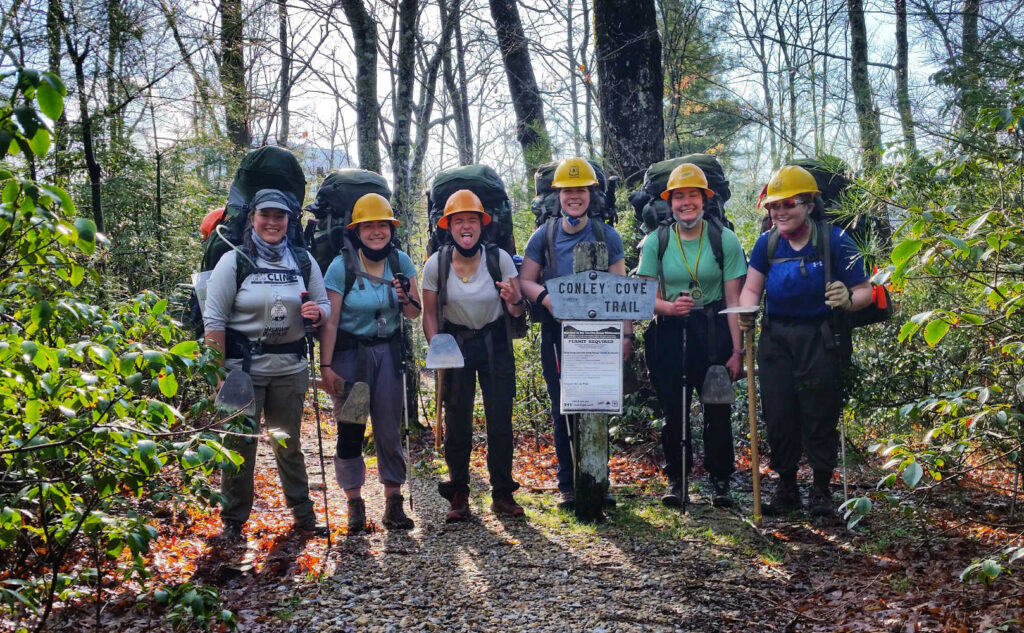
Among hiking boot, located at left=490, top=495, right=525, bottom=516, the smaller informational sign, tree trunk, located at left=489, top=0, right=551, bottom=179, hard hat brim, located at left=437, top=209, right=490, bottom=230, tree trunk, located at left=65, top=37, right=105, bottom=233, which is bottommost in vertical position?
hiking boot, located at left=490, top=495, right=525, bottom=516

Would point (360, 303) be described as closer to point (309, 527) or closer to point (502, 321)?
point (502, 321)

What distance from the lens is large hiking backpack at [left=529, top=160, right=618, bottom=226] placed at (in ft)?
21.0

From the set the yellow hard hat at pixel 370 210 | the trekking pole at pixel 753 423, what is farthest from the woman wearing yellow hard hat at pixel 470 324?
the trekking pole at pixel 753 423

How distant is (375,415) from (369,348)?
52 centimetres

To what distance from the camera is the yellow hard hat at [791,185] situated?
217 inches

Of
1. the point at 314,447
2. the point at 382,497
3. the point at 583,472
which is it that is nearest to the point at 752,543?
the point at 583,472

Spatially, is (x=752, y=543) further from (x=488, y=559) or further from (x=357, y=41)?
(x=357, y=41)

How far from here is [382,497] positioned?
738 centimetres

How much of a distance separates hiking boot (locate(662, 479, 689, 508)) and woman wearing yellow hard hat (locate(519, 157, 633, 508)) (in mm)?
434

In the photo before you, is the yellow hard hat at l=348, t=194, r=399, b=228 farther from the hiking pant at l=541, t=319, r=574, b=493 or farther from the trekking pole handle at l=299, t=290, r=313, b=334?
the hiking pant at l=541, t=319, r=574, b=493

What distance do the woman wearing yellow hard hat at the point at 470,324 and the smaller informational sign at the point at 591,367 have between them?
1.90 feet

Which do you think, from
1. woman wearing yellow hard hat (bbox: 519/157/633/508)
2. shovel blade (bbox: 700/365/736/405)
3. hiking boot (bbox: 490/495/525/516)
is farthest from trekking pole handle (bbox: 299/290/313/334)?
shovel blade (bbox: 700/365/736/405)

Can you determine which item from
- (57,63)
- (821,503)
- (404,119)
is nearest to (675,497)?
(821,503)

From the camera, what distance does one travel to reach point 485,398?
6.18 m
